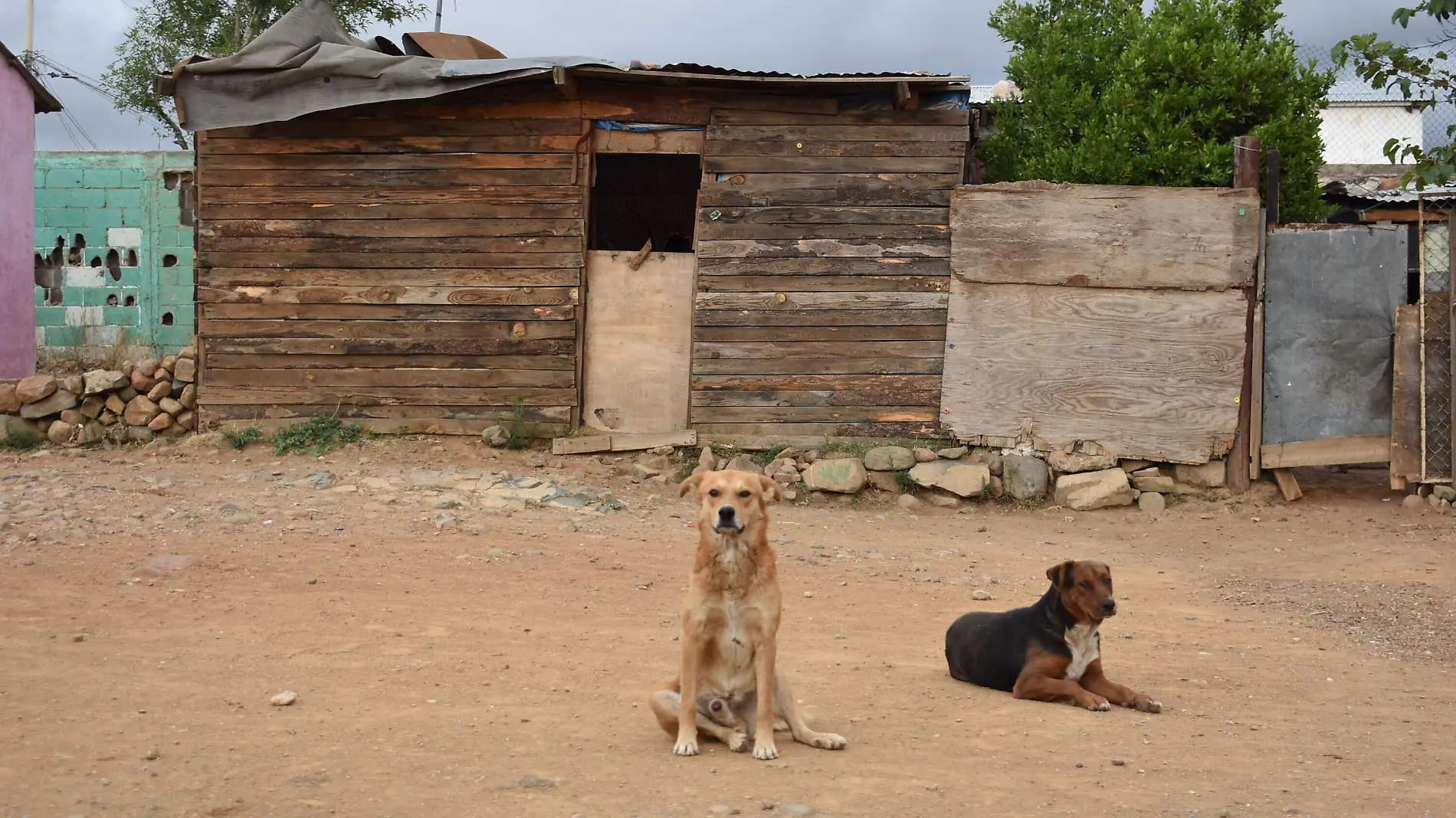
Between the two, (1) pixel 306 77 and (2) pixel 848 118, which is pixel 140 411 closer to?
(1) pixel 306 77

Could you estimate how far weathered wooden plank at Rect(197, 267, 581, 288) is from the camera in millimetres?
12102

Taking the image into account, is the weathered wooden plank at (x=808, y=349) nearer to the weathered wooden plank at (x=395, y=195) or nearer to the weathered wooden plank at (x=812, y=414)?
the weathered wooden plank at (x=812, y=414)

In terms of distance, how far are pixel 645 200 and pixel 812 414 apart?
13.4 ft

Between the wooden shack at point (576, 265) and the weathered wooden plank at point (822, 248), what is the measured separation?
0.02 m

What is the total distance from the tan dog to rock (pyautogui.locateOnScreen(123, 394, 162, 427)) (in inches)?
387

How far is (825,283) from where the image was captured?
11844mm

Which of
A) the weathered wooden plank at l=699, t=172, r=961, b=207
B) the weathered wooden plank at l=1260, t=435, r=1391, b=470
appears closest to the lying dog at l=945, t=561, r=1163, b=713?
the weathered wooden plank at l=1260, t=435, r=1391, b=470

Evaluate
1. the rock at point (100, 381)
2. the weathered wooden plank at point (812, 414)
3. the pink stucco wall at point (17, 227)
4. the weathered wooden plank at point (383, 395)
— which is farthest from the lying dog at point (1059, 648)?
the pink stucco wall at point (17, 227)

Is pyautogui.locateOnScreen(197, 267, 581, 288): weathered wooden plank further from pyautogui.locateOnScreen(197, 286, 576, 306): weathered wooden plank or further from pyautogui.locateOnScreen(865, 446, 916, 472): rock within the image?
pyautogui.locateOnScreen(865, 446, 916, 472): rock

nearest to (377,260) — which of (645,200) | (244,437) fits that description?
(244,437)

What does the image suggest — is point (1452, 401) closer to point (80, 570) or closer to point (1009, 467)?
point (1009, 467)

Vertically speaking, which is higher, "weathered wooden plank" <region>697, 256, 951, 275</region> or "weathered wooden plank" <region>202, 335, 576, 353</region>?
"weathered wooden plank" <region>697, 256, 951, 275</region>

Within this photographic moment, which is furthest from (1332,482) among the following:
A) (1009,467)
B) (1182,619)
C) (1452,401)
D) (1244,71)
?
(1182,619)

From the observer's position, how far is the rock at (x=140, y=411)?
12.8 meters
